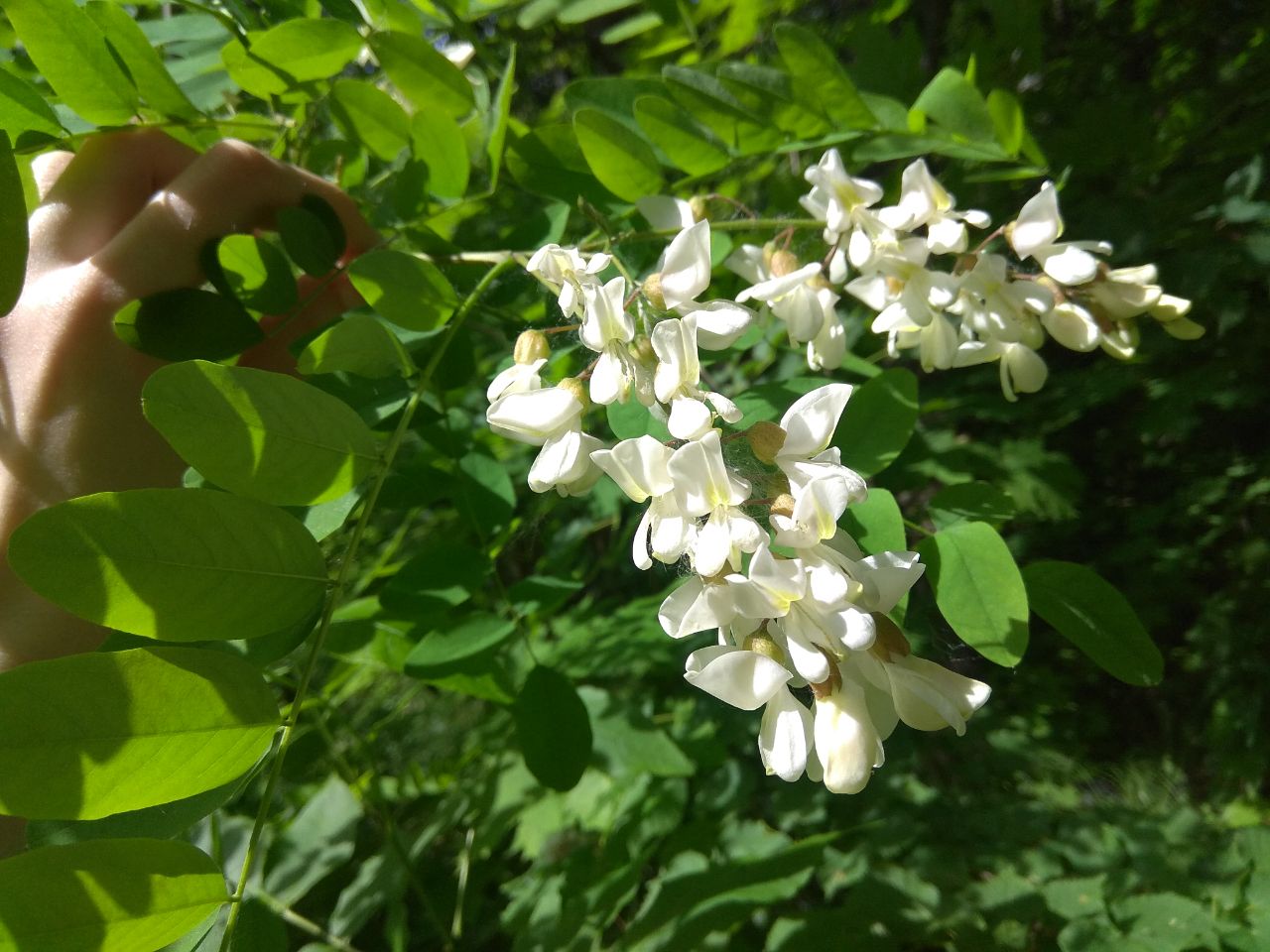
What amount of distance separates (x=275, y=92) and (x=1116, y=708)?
300 cm

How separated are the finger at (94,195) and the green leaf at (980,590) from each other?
87 centimetres

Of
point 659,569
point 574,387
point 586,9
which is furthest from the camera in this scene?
point 659,569

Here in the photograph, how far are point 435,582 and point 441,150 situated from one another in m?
0.47

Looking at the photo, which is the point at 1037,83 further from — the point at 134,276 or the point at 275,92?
the point at 134,276

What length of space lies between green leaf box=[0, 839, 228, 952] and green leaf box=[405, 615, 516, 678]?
292 mm

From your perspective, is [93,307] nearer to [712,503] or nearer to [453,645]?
[453,645]

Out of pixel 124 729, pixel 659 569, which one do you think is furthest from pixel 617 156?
pixel 659 569

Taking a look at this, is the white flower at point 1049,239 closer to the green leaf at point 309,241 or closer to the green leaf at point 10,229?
the green leaf at point 309,241

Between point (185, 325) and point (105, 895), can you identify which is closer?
point (105, 895)

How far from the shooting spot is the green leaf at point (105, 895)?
0.48 meters

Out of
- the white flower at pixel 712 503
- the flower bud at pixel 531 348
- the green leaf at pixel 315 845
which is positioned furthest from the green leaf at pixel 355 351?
the green leaf at pixel 315 845

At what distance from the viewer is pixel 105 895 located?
0.51 metres

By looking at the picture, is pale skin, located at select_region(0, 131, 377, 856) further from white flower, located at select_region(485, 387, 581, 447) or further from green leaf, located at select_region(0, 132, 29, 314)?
white flower, located at select_region(485, 387, 581, 447)

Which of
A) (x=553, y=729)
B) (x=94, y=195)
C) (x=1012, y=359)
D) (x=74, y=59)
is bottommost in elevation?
(x=553, y=729)
